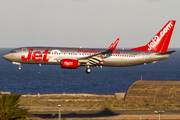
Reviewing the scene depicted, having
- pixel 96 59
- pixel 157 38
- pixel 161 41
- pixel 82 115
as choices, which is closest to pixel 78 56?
pixel 96 59

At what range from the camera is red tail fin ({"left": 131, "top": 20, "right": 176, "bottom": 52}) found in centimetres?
6353

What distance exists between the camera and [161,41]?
64312mm

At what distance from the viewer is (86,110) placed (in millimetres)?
57312

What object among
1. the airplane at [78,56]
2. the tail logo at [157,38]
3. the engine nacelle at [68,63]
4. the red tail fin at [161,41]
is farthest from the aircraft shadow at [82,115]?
the tail logo at [157,38]

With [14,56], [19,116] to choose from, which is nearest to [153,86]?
[14,56]

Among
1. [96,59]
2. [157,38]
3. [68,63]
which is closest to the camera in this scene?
[68,63]

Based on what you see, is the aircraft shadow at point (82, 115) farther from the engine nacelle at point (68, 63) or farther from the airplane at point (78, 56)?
the engine nacelle at point (68, 63)

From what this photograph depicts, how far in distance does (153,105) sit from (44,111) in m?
26.4

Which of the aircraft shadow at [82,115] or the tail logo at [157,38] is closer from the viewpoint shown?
the aircraft shadow at [82,115]

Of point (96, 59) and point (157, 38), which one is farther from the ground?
point (157, 38)

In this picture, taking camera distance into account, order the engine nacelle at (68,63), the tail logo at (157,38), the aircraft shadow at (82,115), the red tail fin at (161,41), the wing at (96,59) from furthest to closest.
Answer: the tail logo at (157,38) → the red tail fin at (161,41) → the wing at (96,59) → the engine nacelle at (68,63) → the aircraft shadow at (82,115)

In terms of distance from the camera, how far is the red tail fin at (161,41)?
6353 cm

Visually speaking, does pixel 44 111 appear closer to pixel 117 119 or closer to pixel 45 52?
pixel 45 52

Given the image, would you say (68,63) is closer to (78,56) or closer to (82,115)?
(78,56)
